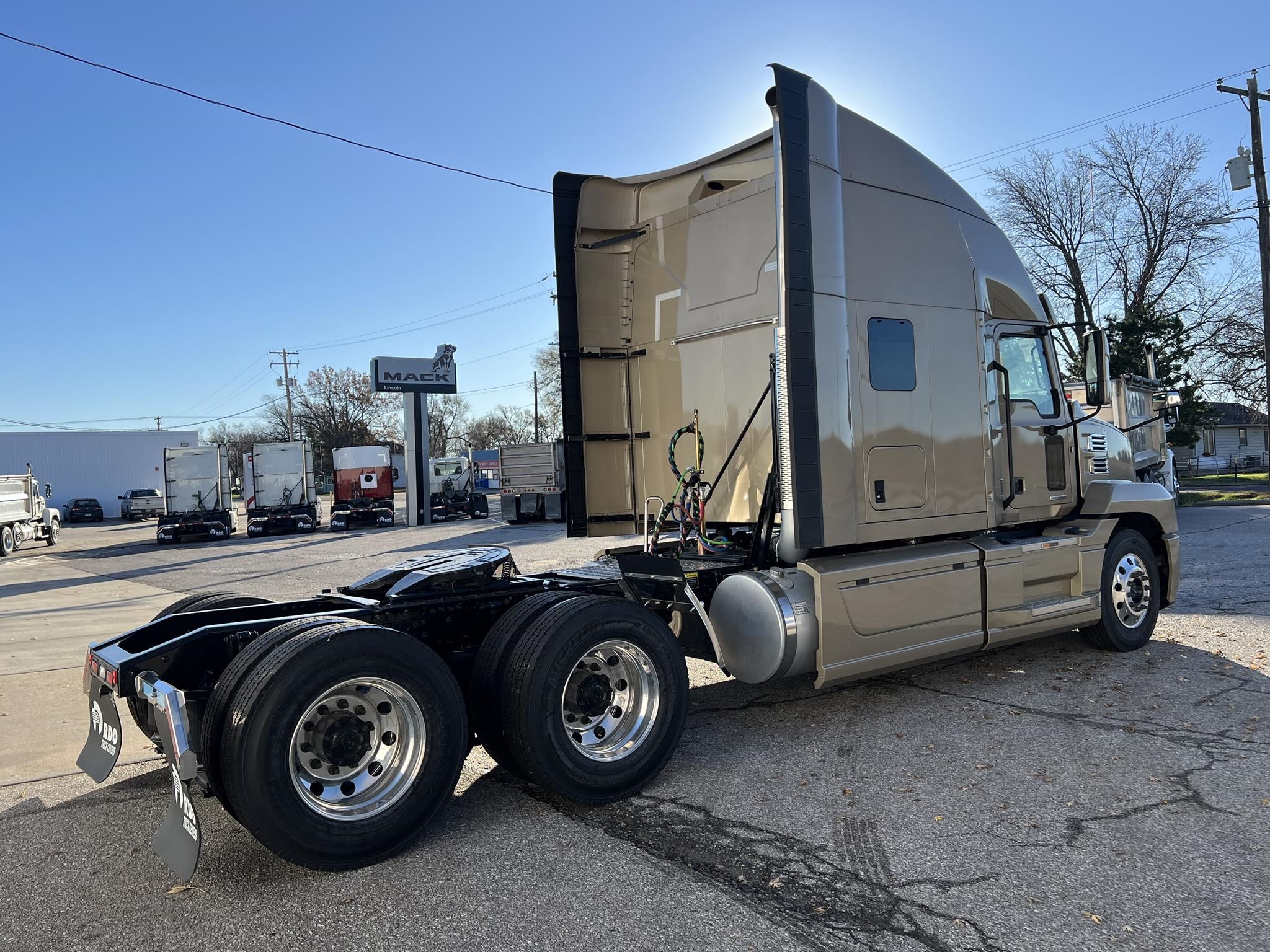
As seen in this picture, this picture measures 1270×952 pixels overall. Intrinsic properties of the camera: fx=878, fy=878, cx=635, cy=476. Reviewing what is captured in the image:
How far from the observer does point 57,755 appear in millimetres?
5461

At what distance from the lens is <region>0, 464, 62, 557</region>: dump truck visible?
26.6 meters

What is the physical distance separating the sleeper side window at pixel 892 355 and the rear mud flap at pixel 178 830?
424 cm

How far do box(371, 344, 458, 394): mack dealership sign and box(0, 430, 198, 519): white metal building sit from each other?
27135 mm

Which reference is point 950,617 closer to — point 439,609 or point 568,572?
point 568,572

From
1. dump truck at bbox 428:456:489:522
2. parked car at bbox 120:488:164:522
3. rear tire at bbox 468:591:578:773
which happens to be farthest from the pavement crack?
parked car at bbox 120:488:164:522

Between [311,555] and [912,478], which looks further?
[311,555]

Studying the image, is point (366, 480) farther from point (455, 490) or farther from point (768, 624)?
point (768, 624)

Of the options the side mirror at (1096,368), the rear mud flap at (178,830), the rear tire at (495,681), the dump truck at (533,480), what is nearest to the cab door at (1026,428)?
the side mirror at (1096,368)

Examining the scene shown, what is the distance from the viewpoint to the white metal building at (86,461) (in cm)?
5697

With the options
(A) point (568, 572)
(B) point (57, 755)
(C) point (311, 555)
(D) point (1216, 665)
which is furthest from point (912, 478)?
(C) point (311, 555)

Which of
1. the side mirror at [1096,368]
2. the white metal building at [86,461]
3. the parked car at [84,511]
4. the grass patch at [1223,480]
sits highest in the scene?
the white metal building at [86,461]

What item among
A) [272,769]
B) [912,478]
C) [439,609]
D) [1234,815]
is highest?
[912,478]

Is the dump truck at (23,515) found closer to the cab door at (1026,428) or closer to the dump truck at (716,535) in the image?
the dump truck at (716,535)

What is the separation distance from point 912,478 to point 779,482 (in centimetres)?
97
